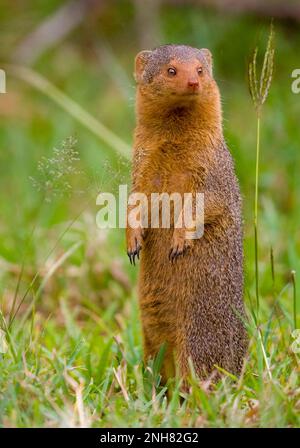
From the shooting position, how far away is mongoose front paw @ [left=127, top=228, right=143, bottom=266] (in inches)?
144

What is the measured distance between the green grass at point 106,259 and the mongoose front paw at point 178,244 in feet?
1.07

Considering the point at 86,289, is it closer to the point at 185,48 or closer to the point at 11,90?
the point at 185,48

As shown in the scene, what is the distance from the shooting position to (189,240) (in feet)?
11.8

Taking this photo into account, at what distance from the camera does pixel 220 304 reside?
3.69 m

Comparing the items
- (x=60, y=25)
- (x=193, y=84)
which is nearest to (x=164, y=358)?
(x=193, y=84)

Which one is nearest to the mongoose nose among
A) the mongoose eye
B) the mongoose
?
the mongoose

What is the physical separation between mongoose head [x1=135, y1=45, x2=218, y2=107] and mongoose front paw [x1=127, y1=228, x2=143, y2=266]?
1.76 ft

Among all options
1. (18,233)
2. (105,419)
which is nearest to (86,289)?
(18,233)

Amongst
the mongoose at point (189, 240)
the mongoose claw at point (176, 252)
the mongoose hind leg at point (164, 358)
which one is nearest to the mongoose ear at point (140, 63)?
the mongoose at point (189, 240)

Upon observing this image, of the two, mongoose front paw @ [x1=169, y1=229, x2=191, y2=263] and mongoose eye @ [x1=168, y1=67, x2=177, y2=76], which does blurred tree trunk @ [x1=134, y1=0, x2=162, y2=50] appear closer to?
mongoose eye @ [x1=168, y1=67, x2=177, y2=76]

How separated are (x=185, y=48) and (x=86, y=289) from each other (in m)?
1.76

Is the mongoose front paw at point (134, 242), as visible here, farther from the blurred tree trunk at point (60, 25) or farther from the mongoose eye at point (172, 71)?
the blurred tree trunk at point (60, 25)

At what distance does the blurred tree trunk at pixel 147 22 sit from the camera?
853 centimetres

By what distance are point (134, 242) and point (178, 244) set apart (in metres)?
0.19
